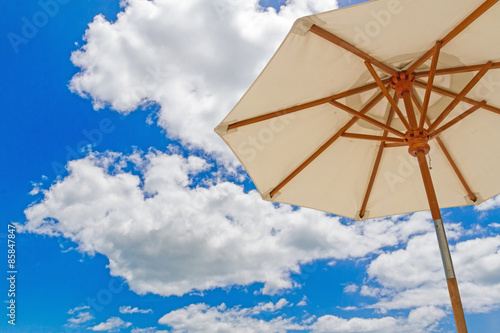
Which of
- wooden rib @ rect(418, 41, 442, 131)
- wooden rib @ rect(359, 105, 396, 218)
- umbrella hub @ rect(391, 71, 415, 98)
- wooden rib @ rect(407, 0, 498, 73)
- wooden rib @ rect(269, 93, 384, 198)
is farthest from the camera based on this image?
wooden rib @ rect(359, 105, 396, 218)

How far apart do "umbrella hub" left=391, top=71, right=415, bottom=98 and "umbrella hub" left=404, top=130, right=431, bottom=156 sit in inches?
29.9

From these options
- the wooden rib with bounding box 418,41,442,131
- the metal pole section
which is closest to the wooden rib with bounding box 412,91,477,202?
the wooden rib with bounding box 418,41,442,131

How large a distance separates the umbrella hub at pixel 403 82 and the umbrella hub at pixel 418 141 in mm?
758

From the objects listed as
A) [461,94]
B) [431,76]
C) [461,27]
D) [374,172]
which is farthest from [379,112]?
[461,27]

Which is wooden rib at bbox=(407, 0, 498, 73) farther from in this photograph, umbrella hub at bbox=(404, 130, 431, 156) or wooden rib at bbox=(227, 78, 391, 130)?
umbrella hub at bbox=(404, 130, 431, 156)

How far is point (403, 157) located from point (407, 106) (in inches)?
71.5

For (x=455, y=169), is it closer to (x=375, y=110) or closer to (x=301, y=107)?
(x=375, y=110)

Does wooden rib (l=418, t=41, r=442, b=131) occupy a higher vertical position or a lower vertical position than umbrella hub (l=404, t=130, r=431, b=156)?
higher

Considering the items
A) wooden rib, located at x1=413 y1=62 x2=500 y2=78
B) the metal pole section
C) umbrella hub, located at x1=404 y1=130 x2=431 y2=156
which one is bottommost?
the metal pole section

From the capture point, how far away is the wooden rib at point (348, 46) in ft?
12.2

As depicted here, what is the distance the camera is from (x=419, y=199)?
6355mm

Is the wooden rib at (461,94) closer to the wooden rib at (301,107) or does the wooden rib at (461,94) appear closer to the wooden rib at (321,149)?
the wooden rib at (301,107)

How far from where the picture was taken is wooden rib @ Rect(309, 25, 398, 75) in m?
3.73

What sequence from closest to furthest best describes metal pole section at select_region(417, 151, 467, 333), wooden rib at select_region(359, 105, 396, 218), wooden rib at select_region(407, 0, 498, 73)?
metal pole section at select_region(417, 151, 467, 333) → wooden rib at select_region(407, 0, 498, 73) → wooden rib at select_region(359, 105, 396, 218)
